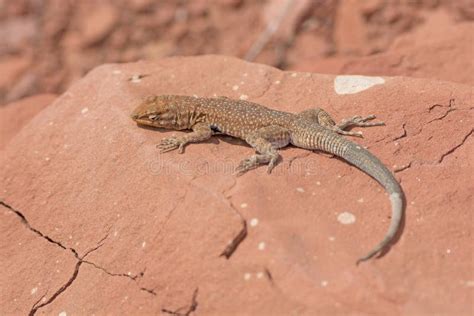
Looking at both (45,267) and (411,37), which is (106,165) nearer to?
(45,267)

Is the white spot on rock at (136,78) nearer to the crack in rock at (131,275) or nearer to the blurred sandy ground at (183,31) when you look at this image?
the crack in rock at (131,275)

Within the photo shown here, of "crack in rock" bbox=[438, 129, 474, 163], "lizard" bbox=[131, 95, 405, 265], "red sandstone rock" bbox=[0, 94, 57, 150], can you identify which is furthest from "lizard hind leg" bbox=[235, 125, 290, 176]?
"red sandstone rock" bbox=[0, 94, 57, 150]

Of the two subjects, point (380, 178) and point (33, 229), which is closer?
point (380, 178)

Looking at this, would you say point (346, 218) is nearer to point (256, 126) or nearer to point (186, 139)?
point (256, 126)

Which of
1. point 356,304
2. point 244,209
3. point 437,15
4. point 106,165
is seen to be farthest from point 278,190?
point 437,15

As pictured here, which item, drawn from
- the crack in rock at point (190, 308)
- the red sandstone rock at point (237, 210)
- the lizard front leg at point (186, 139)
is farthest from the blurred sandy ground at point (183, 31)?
the crack in rock at point (190, 308)

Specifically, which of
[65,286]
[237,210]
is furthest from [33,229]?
[237,210]
